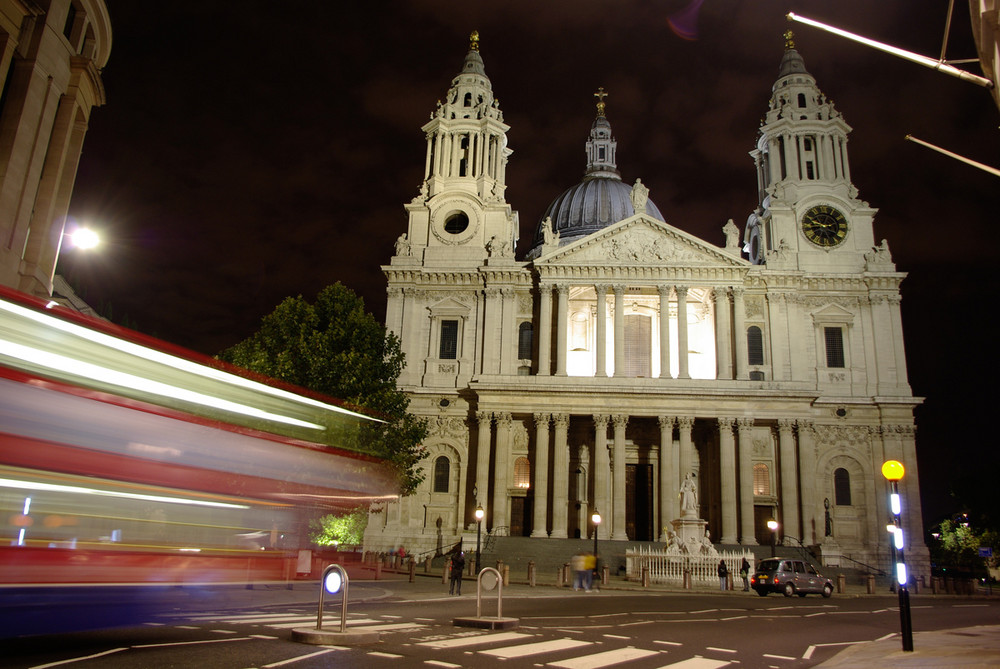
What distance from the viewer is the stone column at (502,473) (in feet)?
135

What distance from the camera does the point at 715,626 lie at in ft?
53.8

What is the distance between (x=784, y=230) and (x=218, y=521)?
44.3 metres

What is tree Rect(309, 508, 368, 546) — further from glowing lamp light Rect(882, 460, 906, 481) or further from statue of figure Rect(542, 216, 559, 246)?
glowing lamp light Rect(882, 460, 906, 481)

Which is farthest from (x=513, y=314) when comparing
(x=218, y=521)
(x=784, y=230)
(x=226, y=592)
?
(x=218, y=521)

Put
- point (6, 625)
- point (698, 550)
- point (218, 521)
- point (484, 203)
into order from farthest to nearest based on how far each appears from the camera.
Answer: point (484, 203) → point (698, 550) → point (218, 521) → point (6, 625)

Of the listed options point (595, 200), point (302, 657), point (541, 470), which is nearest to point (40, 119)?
point (302, 657)

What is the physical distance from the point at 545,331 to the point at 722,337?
404 inches

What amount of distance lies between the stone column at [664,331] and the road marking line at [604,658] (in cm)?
3180

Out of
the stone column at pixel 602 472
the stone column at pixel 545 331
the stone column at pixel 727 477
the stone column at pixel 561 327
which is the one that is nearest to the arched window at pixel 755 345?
the stone column at pixel 727 477

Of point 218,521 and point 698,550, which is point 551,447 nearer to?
point 698,550

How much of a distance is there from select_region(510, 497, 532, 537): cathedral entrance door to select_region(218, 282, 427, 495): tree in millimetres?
8883

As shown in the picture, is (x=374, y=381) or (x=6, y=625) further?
(x=374, y=381)

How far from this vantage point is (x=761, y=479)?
43.4 metres

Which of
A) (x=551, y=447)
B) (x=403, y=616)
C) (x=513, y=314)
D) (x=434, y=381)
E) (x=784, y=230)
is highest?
(x=784, y=230)
